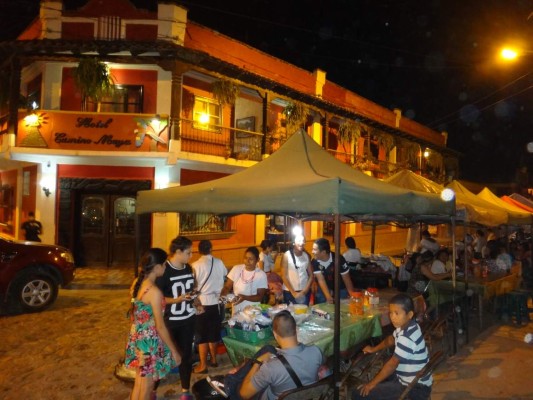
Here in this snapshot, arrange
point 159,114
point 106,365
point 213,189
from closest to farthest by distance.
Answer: point 213,189
point 106,365
point 159,114

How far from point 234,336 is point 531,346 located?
5573 mm

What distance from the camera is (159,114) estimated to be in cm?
1270

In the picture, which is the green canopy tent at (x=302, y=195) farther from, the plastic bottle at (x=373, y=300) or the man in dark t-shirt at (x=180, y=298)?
the plastic bottle at (x=373, y=300)

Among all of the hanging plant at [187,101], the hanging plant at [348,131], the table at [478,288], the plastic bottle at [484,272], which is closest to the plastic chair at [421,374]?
the table at [478,288]

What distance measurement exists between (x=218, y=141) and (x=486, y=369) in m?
11.4

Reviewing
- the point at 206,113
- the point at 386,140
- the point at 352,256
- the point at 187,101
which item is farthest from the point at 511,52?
the point at 386,140

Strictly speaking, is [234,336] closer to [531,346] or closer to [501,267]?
[531,346]

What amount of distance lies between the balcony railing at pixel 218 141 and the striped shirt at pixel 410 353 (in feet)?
35.1

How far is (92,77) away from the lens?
11992 mm

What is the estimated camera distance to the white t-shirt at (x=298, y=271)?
6086mm

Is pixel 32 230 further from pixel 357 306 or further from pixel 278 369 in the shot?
pixel 278 369

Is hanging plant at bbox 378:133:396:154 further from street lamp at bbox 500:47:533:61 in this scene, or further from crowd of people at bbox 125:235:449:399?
crowd of people at bbox 125:235:449:399

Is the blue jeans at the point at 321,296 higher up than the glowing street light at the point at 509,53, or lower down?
lower down

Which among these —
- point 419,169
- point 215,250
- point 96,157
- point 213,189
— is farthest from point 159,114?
point 419,169
